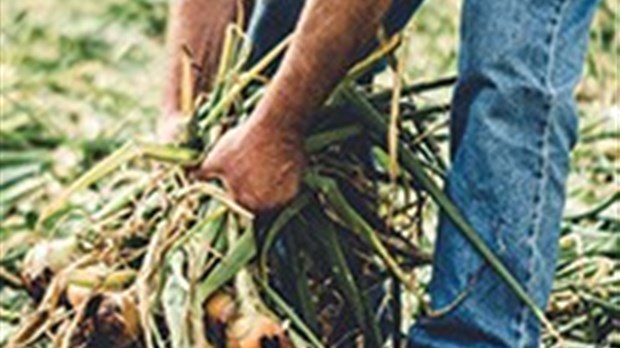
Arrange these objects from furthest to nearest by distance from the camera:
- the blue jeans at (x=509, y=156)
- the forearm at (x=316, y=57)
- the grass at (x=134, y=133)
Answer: the grass at (x=134, y=133) < the blue jeans at (x=509, y=156) < the forearm at (x=316, y=57)

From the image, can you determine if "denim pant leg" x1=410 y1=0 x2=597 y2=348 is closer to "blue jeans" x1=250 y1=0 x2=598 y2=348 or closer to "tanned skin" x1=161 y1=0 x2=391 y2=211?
"blue jeans" x1=250 y1=0 x2=598 y2=348

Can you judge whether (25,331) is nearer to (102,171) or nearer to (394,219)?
(102,171)

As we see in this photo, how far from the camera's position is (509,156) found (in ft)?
6.70

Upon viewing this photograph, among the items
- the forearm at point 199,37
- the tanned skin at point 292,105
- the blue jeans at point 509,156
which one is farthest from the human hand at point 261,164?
the forearm at point 199,37

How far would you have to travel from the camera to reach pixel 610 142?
3.41 meters

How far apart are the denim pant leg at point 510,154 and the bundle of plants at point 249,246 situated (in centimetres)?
3

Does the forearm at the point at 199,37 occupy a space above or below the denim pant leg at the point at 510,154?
above

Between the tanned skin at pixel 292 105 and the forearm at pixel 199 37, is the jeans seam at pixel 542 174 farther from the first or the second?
the forearm at pixel 199 37

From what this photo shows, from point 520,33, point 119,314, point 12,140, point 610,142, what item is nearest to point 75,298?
point 119,314

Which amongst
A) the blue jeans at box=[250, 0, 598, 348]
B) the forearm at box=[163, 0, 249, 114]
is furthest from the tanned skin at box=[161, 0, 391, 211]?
the forearm at box=[163, 0, 249, 114]

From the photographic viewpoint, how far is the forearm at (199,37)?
7.81 feet

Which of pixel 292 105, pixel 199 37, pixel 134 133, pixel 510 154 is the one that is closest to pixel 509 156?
pixel 510 154

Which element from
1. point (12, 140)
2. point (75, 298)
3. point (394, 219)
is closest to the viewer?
point (75, 298)

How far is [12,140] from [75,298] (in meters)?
1.26
